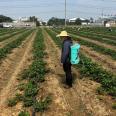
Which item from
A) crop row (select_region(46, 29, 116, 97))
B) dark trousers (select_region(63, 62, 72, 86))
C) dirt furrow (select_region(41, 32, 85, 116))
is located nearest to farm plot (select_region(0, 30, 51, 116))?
dirt furrow (select_region(41, 32, 85, 116))

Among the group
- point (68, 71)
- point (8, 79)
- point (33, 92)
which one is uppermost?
point (68, 71)

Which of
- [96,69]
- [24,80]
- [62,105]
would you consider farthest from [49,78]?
[62,105]

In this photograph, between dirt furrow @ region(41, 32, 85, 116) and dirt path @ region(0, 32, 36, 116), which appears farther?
dirt path @ region(0, 32, 36, 116)

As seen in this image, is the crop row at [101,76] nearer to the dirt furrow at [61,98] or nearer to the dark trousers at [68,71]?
the dirt furrow at [61,98]

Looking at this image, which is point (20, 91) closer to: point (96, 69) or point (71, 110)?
point (71, 110)

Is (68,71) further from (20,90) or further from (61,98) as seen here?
(20,90)

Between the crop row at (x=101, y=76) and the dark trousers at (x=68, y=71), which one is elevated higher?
the dark trousers at (x=68, y=71)

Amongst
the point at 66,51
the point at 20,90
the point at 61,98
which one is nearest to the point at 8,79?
the point at 20,90

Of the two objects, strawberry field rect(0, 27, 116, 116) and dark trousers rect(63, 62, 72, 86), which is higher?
dark trousers rect(63, 62, 72, 86)

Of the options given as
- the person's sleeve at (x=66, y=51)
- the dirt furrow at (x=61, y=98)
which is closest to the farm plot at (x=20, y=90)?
the dirt furrow at (x=61, y=98)

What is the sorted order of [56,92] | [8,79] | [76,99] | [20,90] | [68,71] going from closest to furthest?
[76,99] < [56,92] < [20,90] < [68,71] < [8,79]

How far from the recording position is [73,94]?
35.7ft

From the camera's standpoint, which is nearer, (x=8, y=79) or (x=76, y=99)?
→ (x=76, y=99)

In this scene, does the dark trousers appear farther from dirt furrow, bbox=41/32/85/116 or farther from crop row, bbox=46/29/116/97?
crop row, bbox=46/29/116/97
